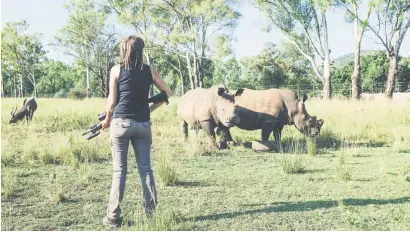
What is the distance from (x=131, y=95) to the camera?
4242mm

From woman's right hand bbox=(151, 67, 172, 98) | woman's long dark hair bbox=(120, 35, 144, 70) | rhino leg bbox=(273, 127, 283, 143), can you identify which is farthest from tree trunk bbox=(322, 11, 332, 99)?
woman's long dark hair bbox=(120, 35, 144, 70)

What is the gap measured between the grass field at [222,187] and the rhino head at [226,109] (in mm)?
666

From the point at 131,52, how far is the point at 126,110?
0.56m

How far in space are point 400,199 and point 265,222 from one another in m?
1.93

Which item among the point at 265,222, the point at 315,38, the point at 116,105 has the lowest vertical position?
the point at 265,222

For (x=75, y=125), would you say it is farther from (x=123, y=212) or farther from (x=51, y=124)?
(x=123, y=212)

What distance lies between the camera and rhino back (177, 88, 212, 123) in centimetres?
938

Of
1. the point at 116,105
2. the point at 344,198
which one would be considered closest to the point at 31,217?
the point at 116,105

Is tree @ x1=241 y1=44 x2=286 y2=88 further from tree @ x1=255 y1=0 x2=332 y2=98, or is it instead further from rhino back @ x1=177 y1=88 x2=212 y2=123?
rhino back @ x1=177 y1=88 x2=212 y2=123

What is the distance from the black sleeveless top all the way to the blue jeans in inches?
2.7

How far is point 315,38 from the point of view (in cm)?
2642

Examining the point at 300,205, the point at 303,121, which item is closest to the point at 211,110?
the point at 303,121

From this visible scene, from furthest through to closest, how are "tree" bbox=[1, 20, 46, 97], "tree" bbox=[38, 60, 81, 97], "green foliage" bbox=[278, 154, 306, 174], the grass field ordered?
"tree" bbox=[38, 60, 81, 97], "tree" bbox=[1, 20, 46, 97], "green foliage" bbox=[278, 154, 306, 174], the grass field

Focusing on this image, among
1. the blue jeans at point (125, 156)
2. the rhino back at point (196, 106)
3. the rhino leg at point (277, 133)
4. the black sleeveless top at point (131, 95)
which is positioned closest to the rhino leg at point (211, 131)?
the rhino back at point (196, 106)
